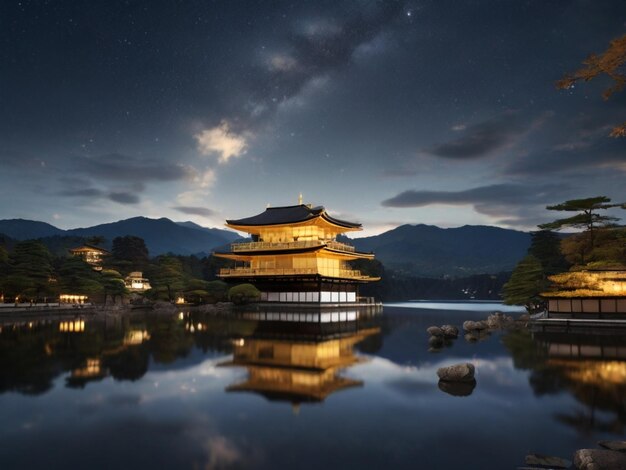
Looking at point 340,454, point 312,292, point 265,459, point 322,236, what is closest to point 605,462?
point 340,454

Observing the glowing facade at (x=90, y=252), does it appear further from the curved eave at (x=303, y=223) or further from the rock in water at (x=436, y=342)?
the rock in water at (x=436, y=342)

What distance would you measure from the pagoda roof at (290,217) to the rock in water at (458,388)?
38485mm

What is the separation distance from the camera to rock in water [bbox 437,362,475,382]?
1220cm

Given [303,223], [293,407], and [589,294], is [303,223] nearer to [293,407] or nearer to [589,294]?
[589,294]

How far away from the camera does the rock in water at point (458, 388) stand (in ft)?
36.8

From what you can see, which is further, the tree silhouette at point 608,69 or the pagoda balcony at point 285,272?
the pagoda balcony at point 285,272

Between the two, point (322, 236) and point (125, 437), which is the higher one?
point (322, 236)

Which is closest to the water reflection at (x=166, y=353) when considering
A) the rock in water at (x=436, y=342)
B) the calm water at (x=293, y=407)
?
the calm water at (x=293, y=407)

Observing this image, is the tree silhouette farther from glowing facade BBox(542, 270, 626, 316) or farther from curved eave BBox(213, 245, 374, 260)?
curved eave BBox(213, 245, 374, 260)

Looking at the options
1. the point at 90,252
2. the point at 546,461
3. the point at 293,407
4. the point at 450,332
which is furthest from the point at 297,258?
the point at 90,252

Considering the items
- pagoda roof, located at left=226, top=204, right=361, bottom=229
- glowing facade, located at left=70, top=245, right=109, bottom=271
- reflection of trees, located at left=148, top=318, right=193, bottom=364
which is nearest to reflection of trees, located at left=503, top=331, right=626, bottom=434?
reflection of trees, located at left=148, top=318, right=193, bottom=364

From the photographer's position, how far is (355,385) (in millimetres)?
11984

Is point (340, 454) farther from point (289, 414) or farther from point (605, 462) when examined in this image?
point (605, 462)

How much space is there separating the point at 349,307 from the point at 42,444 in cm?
4582
